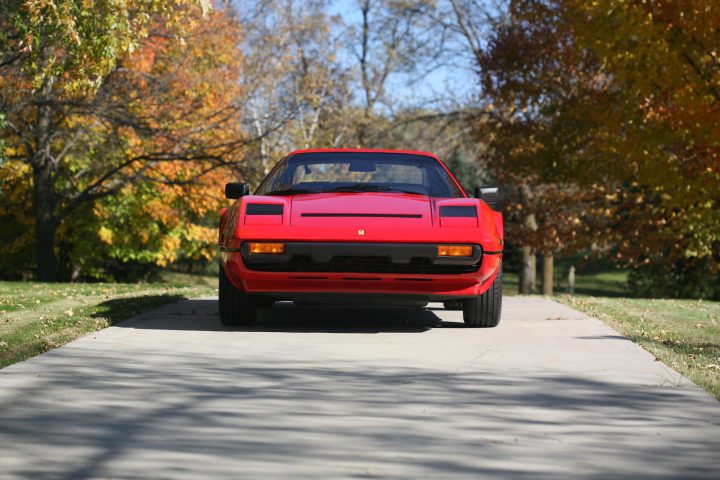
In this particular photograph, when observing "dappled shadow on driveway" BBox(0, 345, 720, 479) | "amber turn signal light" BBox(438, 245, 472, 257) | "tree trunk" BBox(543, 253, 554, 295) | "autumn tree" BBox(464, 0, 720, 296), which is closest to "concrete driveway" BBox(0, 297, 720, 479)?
"dappled shadow on driveway" BBox(0, 345, 720, 479)

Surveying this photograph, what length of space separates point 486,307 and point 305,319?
5.69 feet

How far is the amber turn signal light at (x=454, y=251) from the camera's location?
8.11m

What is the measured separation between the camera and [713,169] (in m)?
15.5

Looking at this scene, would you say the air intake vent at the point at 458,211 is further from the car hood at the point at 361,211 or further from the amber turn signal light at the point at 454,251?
the amber turn signal light at the point at 454,251

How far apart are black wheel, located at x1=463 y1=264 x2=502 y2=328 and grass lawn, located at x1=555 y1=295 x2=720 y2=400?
1.01 metres

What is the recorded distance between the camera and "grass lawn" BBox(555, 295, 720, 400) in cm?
682

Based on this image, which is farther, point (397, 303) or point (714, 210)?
point (714, 210)

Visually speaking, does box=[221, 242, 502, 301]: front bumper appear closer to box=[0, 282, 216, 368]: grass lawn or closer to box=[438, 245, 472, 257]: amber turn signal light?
box=[438, 245, 472, 257]: amber turn signal light

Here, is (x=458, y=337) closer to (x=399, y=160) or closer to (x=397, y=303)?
(x=397, y=303)

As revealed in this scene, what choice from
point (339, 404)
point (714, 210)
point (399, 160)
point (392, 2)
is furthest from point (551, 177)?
point (392, 2)

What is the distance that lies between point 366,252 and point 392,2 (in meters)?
32.2

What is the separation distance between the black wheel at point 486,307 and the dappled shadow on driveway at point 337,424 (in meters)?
2.23

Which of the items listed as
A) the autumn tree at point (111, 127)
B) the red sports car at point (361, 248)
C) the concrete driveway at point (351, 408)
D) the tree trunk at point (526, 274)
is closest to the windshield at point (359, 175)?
the red sports car at point (361, 248)

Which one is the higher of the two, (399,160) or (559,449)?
(399,160)
